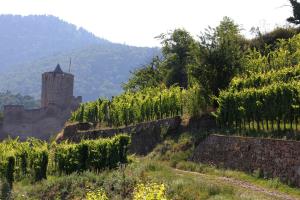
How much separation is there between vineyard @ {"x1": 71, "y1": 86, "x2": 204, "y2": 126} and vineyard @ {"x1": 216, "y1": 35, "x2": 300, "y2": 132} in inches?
107

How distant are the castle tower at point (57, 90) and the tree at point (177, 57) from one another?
28346mm

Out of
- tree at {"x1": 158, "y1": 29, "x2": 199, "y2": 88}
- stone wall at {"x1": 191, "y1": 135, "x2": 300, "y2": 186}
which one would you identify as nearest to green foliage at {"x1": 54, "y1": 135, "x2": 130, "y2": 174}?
stone wall at {"x1": 191, "y1": 135, "x2": 300, "y2": 186}

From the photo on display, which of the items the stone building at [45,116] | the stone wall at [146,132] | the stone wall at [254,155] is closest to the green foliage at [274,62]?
the stone wall at [146,132]

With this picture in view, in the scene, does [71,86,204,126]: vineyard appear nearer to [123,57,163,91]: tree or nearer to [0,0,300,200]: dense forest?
[0,0,300,200]: dense forest

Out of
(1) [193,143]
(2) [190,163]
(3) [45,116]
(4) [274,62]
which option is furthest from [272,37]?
(3) [45,116]

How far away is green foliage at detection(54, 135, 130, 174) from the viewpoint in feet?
85.7

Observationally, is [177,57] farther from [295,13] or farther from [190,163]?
[190,163]

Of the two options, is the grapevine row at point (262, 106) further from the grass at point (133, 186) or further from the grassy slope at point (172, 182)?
the grass at point (133, 186)

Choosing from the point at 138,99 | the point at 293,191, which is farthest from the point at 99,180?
the point at 138,99

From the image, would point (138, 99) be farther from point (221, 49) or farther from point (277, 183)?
point (277, 183)

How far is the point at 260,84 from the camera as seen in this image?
27.3m

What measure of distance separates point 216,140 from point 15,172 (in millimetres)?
12775

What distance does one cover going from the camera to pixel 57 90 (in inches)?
3108

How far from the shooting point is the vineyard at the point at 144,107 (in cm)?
2993
